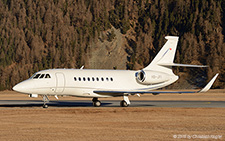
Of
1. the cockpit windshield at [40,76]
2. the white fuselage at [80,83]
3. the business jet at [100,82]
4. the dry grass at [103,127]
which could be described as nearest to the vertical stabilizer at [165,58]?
the business jet at [100,82]

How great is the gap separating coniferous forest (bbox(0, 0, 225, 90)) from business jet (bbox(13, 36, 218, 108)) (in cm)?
7259

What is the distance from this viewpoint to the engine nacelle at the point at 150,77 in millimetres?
38438

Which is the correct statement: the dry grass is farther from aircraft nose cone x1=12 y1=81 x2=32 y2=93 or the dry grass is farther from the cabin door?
the cabin door

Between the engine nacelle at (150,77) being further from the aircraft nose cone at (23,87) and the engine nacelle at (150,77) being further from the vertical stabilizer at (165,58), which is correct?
the aircraft nose cone at (23,87)

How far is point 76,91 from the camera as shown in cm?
3516

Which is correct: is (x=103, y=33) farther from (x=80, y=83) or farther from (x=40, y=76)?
(x=40, y=76)

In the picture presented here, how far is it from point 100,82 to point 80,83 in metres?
2.24

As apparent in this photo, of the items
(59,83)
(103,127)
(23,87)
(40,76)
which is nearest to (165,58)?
(59,83)

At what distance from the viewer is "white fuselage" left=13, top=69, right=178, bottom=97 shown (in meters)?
33.4

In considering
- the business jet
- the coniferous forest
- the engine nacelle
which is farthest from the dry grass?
the coniferous forest

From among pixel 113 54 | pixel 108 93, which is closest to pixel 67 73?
pixel 108 93

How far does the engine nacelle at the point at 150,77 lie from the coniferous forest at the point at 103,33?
73.1 meters

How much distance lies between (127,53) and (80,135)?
344 feet

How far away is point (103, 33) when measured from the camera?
421 ft
